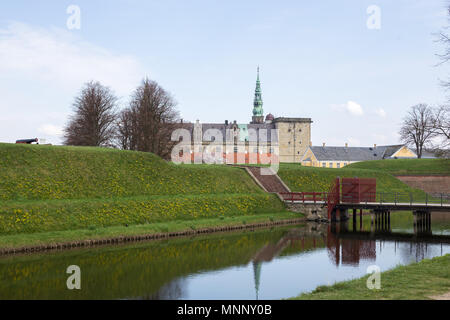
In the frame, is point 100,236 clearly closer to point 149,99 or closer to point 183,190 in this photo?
point 183,190

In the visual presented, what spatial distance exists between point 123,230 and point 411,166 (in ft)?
197

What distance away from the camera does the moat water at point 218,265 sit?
19208 millimetres

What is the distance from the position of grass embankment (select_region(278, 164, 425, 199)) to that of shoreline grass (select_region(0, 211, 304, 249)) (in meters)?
14.1

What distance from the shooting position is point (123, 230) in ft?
104

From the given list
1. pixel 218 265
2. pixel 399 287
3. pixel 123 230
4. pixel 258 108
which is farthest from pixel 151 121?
pixel 258 108

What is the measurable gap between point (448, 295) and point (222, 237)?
21.7m

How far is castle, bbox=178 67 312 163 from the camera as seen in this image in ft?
405

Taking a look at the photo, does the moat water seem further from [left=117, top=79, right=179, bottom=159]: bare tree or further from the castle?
the castle

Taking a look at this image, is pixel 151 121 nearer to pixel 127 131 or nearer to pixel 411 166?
pixel 127 131

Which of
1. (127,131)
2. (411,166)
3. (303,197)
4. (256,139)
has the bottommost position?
(303,197)

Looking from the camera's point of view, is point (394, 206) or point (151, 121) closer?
point (394, 206)

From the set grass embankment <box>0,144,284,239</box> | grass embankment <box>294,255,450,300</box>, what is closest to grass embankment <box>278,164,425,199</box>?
grass embankment <box>0,144,284,239</box>

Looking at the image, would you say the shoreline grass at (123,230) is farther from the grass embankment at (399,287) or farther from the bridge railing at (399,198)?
the grass embankment at (399,287)
